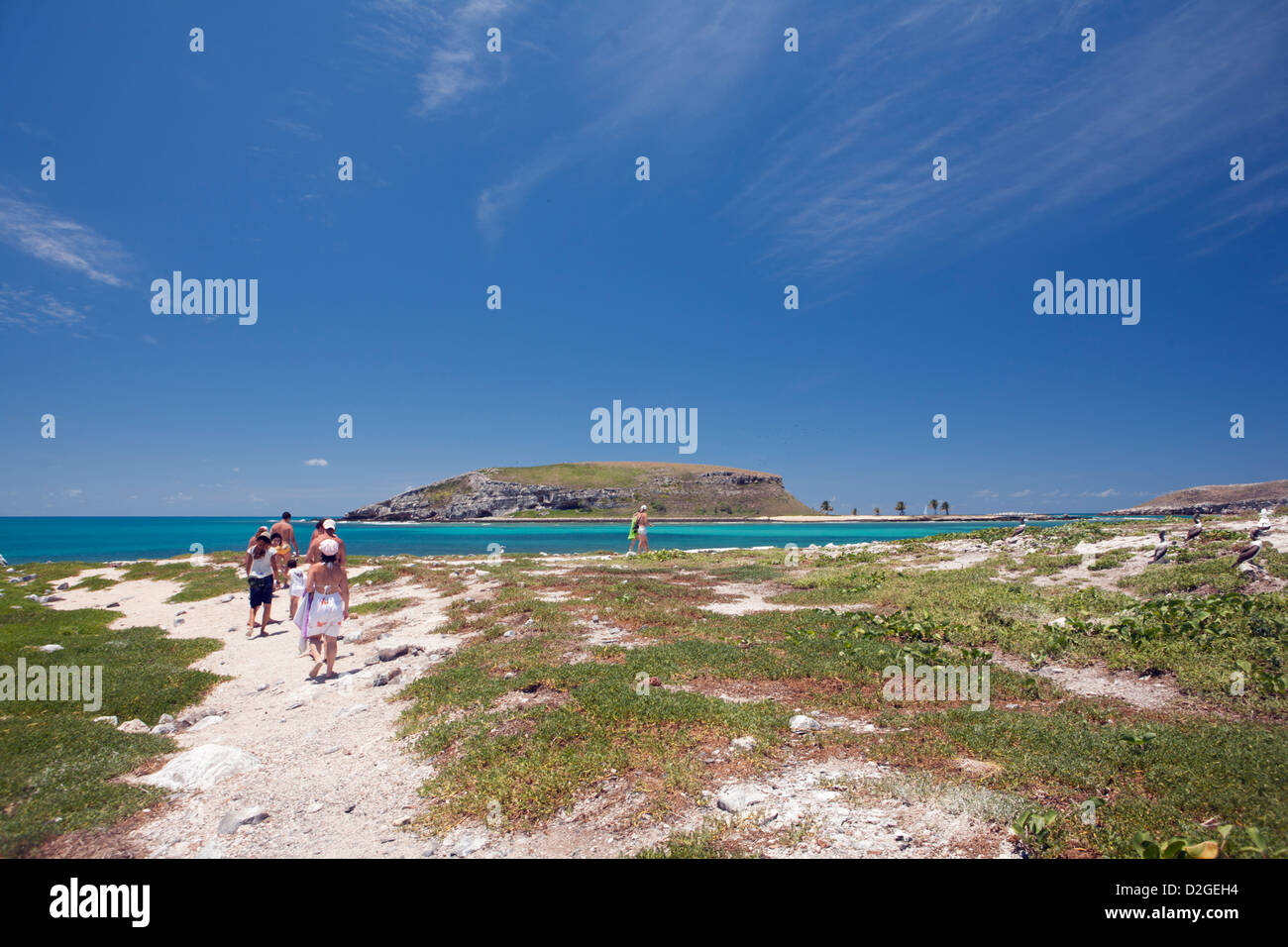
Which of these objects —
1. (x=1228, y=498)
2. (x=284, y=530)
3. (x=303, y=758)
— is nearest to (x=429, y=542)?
(x=284, y=530)

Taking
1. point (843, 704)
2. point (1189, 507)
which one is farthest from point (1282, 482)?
point (843, 704)

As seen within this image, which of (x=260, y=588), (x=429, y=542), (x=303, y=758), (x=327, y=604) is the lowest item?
(x=429, y=542)

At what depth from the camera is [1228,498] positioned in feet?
393

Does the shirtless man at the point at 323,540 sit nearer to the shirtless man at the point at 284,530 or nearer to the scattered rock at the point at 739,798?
the shirtless man at the point at 284,530

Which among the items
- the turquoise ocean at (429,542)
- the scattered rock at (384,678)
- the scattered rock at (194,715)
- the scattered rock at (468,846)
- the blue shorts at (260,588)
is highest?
the blue shorts at (260,588)

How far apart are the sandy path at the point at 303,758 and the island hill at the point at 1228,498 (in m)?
126

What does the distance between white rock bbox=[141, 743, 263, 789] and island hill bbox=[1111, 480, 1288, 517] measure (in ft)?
424

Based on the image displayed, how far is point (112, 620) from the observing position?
2242 cm

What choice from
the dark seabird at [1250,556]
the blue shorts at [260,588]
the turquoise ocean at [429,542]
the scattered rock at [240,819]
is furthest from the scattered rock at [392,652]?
the turquoise ocean at [429,542]

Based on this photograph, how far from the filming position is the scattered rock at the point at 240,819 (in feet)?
23.7

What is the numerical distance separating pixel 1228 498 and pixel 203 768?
173 m

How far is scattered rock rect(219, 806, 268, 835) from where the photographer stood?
7.24 meters

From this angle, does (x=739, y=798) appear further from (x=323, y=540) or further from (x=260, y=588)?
(x=260, y=588)
